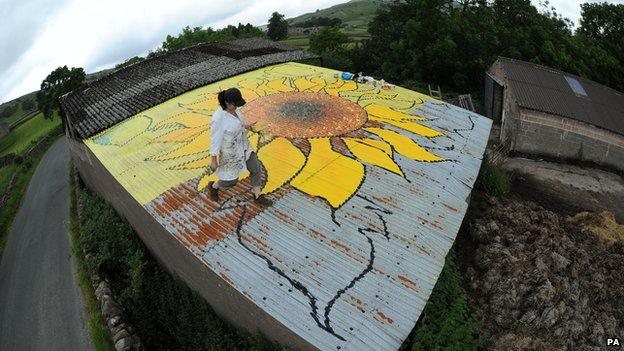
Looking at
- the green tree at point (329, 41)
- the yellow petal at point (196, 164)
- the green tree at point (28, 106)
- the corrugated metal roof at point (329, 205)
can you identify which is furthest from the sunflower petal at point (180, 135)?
the green tree at point (28, 106)

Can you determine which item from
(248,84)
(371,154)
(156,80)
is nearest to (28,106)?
(156,80)

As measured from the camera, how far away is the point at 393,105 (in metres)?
14.3

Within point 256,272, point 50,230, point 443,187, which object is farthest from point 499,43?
point 50,230

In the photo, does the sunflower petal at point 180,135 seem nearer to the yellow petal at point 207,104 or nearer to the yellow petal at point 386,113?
the yellow petal at point 207,104

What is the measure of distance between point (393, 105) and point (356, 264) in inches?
332

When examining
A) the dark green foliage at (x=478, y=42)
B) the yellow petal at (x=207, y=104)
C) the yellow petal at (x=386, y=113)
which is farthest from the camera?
the dark green foliage at (x=478, y=42)

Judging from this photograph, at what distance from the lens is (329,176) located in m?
9.77

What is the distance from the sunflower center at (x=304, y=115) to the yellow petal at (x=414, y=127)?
0.63 meters

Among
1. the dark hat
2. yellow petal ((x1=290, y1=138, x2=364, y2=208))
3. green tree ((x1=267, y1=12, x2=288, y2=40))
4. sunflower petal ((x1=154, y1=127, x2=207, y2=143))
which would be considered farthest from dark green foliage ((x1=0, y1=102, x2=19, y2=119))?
the dark hat

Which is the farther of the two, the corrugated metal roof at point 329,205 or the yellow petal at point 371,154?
the yellow petal at point 371,154

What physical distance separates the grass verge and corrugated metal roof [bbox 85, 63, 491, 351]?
4043 mm

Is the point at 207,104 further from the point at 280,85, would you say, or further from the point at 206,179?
the point at 206,179

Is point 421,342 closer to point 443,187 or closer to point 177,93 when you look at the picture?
point 443,187

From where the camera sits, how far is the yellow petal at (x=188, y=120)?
43.5 ft
